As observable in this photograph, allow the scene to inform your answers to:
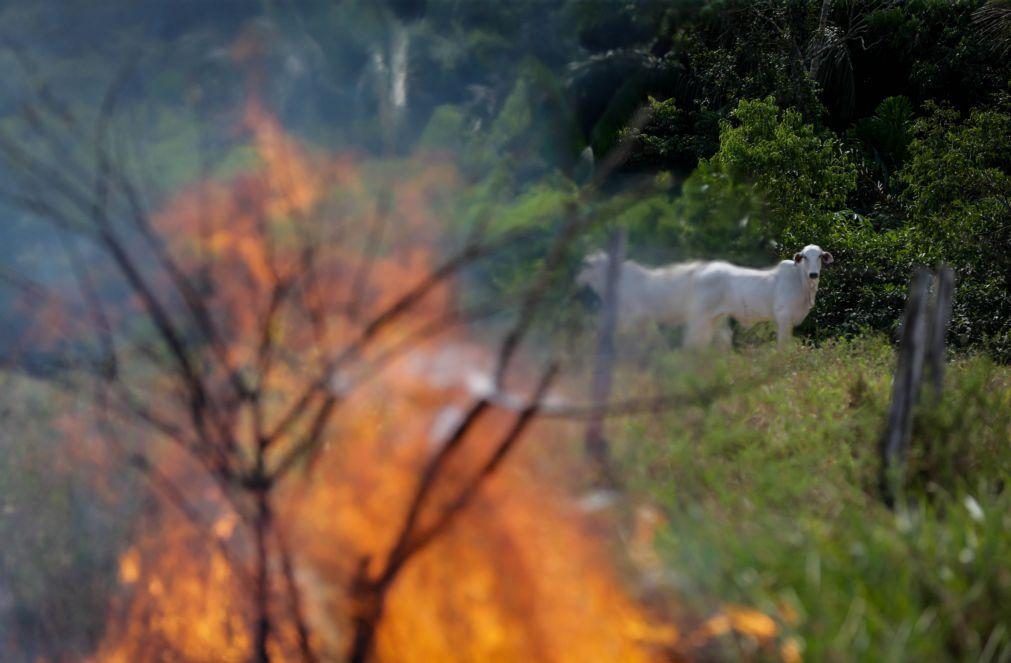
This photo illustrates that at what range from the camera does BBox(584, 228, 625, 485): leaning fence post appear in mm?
5738

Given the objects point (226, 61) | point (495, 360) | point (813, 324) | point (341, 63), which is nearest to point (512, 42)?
point (341, 63)

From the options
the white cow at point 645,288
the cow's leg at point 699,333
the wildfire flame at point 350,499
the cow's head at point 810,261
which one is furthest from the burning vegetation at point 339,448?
the cow's head at point 810,261

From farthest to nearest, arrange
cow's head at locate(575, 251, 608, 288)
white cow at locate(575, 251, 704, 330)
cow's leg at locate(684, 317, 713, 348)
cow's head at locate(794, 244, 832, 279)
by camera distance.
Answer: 1. cow's head at locate(794, 244, 832, 279)
2. cow's leg at locate(684, 317, 713, 348)
3. white cow at locate(575, 251, 704, 330)
4. cow's head at locate(575, 251, 608, 288)

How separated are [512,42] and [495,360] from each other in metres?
1.73

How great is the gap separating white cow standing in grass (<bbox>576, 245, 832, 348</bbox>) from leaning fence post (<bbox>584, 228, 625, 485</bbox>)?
43 centimetres

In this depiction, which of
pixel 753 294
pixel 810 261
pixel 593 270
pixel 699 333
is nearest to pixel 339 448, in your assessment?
pixel 593 270

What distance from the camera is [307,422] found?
214 inches

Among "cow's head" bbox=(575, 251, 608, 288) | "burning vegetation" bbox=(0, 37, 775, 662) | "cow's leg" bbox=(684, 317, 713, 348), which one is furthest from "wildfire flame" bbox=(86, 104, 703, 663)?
"cow's leg" bbox=(684, 317, 713, 348)

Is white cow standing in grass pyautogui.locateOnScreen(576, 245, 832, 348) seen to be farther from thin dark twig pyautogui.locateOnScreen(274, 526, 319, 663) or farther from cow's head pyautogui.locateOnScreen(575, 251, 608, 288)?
thin dark twig pyautogui.locateOnScreen(274, 526, 319, 663)

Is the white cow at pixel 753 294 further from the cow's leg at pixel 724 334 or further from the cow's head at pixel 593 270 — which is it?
the cow's head at pixel 593 270

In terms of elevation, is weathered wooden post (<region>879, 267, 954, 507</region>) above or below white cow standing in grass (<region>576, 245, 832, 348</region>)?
above

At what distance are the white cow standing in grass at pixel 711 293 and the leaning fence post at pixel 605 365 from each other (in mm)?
434

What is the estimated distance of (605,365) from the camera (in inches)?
238

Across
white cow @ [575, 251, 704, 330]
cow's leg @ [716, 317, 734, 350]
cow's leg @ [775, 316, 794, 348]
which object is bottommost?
cow's leg @ [775, 316, 794, 348]
